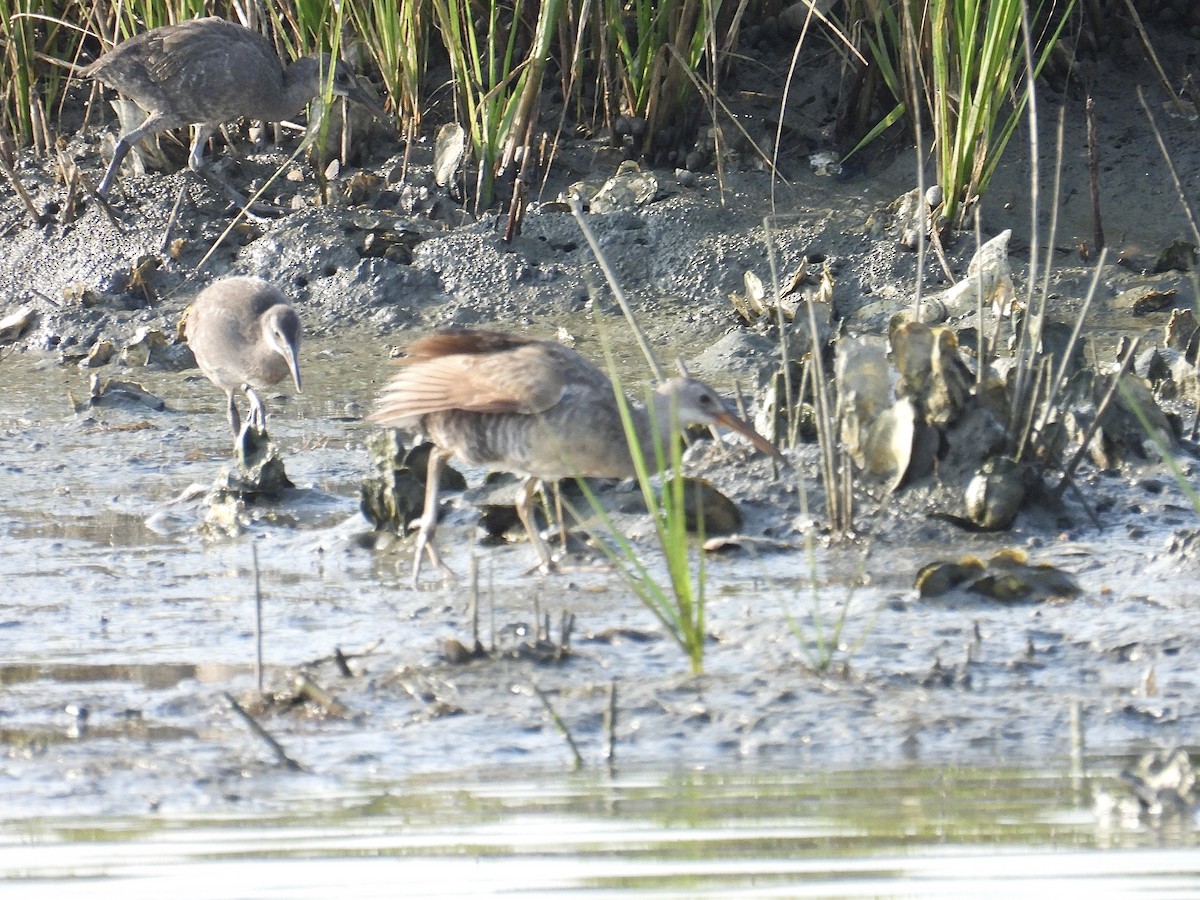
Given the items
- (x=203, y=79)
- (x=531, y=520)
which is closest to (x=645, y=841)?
(x=531, y=520)

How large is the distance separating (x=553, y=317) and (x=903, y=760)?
5012mm

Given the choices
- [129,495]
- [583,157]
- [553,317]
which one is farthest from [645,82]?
[129,495]

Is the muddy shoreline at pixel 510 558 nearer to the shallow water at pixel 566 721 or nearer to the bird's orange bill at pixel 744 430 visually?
the shallow water at pixel 566 721

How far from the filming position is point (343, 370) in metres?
7.90

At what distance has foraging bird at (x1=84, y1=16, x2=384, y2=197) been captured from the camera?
8680 mm

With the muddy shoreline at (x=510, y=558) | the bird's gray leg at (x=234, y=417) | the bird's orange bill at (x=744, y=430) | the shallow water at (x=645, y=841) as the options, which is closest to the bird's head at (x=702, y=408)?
the bird's orange bill at (x=744, y=430)

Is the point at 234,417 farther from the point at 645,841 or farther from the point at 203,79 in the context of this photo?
Result: the point at 645,841

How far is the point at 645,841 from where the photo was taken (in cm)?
294

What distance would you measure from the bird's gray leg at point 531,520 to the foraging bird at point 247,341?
164cm

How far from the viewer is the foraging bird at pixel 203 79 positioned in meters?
8.68

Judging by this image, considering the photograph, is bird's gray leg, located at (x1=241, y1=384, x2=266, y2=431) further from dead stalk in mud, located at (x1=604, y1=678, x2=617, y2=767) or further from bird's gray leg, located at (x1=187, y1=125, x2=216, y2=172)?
dead stalk in mud, located at (x1=604, y1=678, x2=617, y2=767)

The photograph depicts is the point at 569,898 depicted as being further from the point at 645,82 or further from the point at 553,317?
the point at 645,82

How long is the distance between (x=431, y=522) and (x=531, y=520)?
0.88 feet

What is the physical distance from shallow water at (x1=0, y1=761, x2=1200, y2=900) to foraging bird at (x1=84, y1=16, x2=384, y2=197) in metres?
5.77
